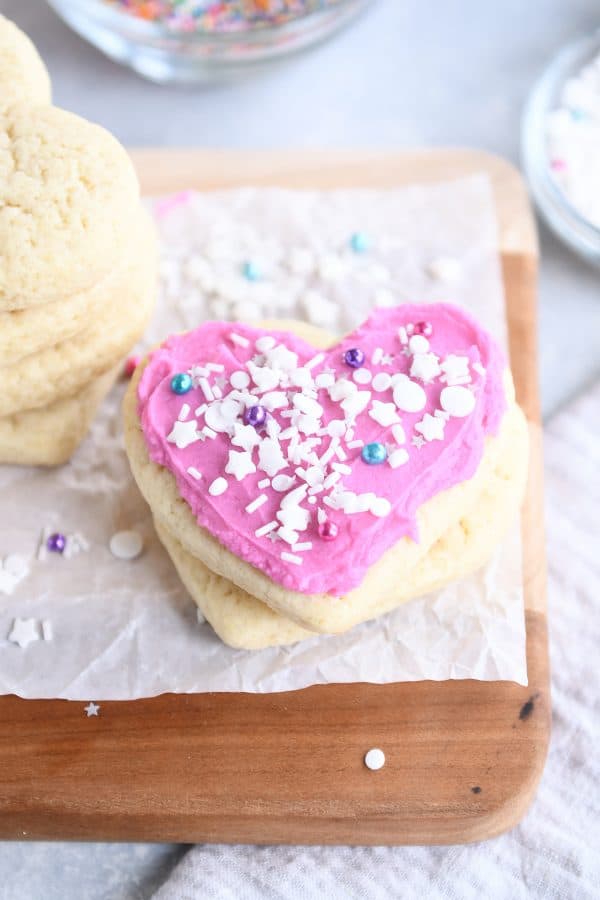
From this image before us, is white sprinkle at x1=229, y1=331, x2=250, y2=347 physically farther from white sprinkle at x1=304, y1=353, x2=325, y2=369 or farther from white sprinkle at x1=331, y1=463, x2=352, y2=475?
white sprinkle at x1=331, y1=463, x2=352, y2=475

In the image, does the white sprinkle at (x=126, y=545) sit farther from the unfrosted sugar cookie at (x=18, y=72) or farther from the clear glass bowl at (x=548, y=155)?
the clear glass bowl at (x=548, y=155)

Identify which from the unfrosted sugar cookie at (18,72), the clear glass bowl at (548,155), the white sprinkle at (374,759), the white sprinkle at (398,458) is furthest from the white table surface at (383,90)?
the white sprinkle at (374,759)

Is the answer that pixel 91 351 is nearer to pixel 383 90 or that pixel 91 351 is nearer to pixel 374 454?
pixel 374 454

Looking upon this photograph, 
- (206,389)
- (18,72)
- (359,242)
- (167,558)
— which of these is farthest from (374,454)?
(18,72)

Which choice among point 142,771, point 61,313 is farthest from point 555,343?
point 142,771

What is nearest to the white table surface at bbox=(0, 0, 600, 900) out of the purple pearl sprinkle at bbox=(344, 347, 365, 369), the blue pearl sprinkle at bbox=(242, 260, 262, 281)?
the blue pearl sprinkle at bbox=(242, 260, 262, 281)

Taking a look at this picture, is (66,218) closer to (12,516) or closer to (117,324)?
(117,324)
